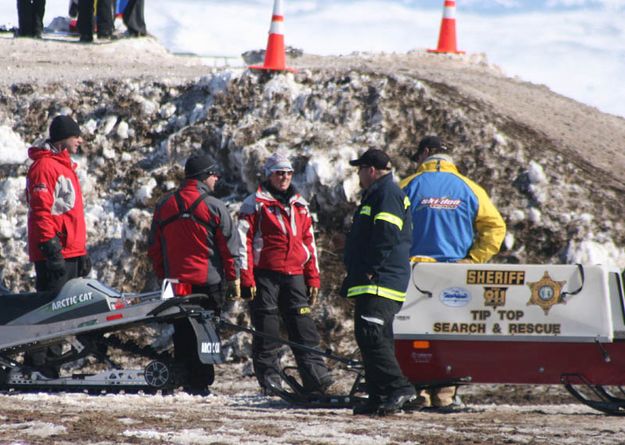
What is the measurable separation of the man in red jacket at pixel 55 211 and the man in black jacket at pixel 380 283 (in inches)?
101

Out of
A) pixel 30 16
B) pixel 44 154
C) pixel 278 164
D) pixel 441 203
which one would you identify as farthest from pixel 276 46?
pixel 30 16

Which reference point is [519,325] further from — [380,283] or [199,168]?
[199,168]

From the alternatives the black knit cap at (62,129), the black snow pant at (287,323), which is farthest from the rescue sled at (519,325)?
the black knit cap at (62,129)

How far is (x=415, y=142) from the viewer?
11930mm

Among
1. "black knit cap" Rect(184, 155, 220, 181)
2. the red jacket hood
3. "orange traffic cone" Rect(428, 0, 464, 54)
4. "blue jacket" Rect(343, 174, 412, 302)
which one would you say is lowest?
"blue jacket" Rect(343, 174, 412, 302)

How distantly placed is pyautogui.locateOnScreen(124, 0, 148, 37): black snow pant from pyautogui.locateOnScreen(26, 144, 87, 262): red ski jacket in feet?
28.3

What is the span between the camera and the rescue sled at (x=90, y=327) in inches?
325

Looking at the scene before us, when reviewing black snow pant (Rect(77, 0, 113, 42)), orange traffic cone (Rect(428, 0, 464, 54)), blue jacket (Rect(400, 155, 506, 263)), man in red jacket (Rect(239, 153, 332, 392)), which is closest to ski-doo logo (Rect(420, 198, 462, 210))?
blue jacket (Rect(400, 155, 506, 263))

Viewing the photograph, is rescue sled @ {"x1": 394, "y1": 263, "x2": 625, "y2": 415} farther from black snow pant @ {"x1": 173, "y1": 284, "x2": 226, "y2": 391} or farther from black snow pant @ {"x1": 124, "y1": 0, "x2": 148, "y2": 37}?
black snow pant @ {"x1": 124, "y1": 0, "x2": 148, "y2": 37}

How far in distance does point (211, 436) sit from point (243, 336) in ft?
15.0

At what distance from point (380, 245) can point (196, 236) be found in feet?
6.88

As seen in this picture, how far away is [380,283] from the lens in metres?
7.33

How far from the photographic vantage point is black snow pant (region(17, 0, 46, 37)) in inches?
673

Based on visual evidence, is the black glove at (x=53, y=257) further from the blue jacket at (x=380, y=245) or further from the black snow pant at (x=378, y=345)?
the black snow pant at (x=378, y=345)
